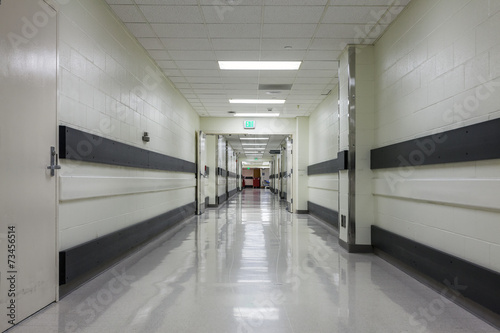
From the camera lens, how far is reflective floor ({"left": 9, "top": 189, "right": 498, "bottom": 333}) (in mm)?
2371

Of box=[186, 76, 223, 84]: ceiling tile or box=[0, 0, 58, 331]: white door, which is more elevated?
box=[186, 76, 223, 84]: ceiling tile

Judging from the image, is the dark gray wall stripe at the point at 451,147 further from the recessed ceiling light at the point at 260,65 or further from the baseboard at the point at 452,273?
the recessed ceiling light at the point at 260,65

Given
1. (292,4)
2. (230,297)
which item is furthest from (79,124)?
(292,4)

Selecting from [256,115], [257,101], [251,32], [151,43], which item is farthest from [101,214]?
[256,115]

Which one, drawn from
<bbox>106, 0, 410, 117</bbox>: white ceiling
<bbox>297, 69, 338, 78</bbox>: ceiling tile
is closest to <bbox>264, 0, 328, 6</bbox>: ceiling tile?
<bbox>106, 0, 410, 117</bbox>: white ceiling

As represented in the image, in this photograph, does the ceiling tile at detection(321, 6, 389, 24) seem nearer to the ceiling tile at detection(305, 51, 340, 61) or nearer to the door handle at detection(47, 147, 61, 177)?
the ceiling tile at detection(305, 51, 340, 61)

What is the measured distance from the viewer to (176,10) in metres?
3.96

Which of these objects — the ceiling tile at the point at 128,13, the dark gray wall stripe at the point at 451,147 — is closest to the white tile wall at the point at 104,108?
the ceiling tile at the point at 128,13

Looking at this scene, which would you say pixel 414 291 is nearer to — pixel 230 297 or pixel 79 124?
pixel 230 297

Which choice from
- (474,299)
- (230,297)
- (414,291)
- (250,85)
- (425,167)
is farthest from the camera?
(250,85)

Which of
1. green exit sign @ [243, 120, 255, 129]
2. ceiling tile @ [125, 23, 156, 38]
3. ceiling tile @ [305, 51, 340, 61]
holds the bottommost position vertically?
green exit sign @ [243, 120, 255, 129]

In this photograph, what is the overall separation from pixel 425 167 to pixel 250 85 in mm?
4431

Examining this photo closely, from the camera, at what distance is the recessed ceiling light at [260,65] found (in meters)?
5.75
